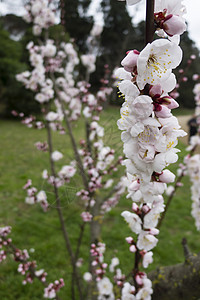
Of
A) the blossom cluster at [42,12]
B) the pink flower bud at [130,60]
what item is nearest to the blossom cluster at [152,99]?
the pink flower bud at [130,60]

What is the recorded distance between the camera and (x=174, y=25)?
63 centimetres

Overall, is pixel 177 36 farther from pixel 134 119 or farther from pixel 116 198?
pixel 116 198

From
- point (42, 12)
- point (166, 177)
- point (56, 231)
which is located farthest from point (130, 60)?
point (56, 231)

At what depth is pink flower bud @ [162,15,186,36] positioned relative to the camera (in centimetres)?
62

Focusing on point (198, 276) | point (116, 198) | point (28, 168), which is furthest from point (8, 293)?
point (28, 168)

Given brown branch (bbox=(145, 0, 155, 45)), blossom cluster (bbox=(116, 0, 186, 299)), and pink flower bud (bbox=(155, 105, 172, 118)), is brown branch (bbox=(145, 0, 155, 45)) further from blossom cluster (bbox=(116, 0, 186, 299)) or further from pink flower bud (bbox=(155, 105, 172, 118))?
pink flower bud (bbox=(155, 105, 172, 118))

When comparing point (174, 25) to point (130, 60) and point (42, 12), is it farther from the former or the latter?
point (42, 12)

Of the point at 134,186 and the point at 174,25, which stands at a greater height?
the point at 174,25

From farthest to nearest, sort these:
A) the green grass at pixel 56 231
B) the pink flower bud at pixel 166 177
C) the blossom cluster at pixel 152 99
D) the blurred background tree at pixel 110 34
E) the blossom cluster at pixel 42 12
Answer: the blossom cluster at pixel 42 12
the green grass at pixel 56 231
the blurred background tree at pixel 110 34
the pink flower bud at pixel 166 177
the blossom cluster at pixel 152 99

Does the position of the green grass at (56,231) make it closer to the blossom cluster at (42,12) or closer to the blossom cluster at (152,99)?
the blossom cluster at (152,99)

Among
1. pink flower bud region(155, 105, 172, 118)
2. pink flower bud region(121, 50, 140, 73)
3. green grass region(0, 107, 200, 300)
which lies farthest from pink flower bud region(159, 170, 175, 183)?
green grass region(0, 107, 200, 300)

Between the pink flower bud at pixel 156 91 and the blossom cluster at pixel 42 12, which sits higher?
the blossom cluster at pixel 42 12

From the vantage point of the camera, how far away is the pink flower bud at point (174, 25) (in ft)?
2.05

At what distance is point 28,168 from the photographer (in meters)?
6.71
